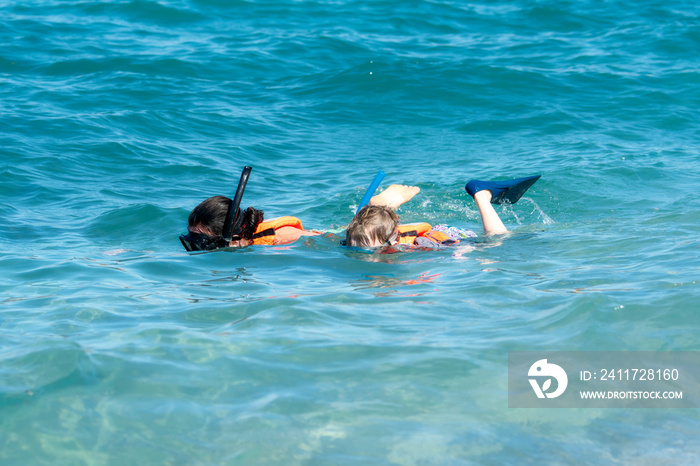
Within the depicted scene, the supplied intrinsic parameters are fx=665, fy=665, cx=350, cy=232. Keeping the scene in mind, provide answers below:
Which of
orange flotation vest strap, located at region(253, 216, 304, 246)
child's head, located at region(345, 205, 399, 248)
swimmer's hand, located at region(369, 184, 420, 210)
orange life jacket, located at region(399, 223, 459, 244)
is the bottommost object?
orange flotation vest strap, located at region(253, 216, 304, 246)

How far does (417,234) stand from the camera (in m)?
5.61

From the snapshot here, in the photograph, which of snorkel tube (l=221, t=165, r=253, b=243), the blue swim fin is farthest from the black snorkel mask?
the blue swim fin

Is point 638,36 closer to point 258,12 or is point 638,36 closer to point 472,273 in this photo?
point 258,12

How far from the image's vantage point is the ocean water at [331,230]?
279cm

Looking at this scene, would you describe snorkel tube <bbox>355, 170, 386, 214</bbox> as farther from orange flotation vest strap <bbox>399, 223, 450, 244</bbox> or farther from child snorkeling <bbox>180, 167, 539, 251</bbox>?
orange flotation vest strap <bbox>399, 223, 450, 244</bbox>

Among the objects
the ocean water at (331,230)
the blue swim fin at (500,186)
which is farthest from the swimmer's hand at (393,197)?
the blue swim fin at (500,186)

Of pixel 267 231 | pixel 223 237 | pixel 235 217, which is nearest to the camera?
pixel 235 217

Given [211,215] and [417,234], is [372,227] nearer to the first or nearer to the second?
[417,234]

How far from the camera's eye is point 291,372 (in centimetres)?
317

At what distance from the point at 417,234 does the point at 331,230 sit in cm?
155

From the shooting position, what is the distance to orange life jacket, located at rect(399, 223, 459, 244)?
5.49m

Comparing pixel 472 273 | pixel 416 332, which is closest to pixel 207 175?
pixel 472 273

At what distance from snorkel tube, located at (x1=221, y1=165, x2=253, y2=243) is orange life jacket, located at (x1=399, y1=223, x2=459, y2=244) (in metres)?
1.34

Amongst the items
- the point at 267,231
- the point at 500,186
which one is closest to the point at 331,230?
the point at 267,231
